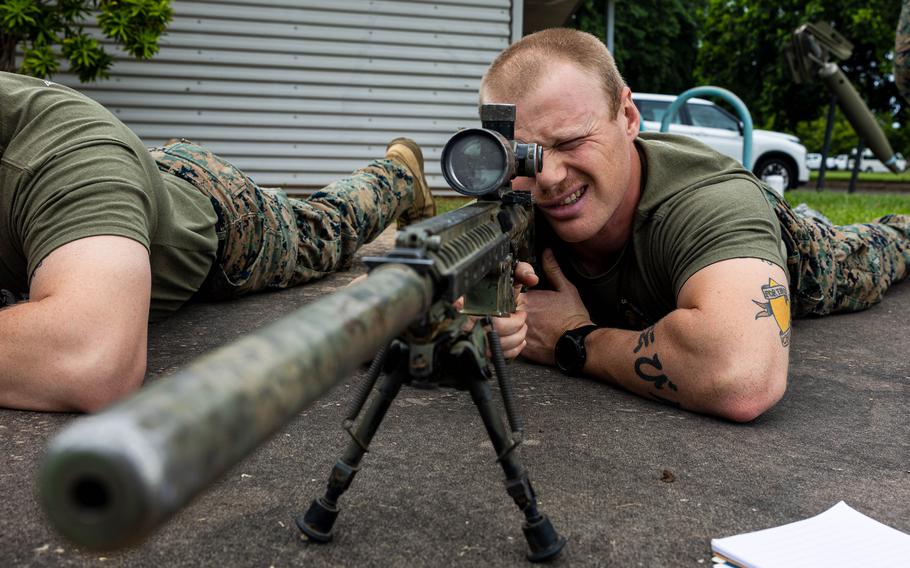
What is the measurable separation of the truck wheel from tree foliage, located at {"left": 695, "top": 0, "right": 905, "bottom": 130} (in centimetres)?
924

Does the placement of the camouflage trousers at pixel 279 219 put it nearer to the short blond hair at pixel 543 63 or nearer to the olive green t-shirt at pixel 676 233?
the short blond hair at pixel 543 63

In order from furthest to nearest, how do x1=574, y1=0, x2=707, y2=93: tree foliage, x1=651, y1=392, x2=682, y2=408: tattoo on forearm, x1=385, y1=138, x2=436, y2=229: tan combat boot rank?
x1=574, y1=0, x2=707, y2=93: tree foliage < x1=385, y1=138, x2=436, y2=229: tan combat boot < x1=651, y1=392, x2=682, y2=408: tattoo on forearm

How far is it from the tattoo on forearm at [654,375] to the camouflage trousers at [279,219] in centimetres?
197

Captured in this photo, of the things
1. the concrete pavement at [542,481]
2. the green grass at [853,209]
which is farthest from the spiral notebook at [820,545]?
the green grass at [853,209]

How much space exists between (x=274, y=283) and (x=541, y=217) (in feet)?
6.30

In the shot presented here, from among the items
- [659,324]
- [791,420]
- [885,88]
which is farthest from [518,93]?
[885,88]

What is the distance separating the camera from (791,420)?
2627mm

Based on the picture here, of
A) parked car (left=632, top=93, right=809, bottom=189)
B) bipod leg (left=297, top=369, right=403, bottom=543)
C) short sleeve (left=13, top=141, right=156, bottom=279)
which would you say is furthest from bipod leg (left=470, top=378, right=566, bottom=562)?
parked car (left=632, top=93, right=809, bottom=189)

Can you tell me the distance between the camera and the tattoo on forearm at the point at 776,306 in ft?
8.37

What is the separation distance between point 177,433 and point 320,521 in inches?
40.5

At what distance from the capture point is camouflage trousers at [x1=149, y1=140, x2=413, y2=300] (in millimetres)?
3617

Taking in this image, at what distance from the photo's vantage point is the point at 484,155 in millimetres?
2016

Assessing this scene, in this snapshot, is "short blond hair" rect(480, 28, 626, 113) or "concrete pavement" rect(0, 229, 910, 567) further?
"short blond hair" rect(480, 28, 626, 113)

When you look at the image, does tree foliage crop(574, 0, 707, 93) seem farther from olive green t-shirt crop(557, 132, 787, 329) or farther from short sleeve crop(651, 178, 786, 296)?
short sleeve crop(651, 178, 786, 296)
